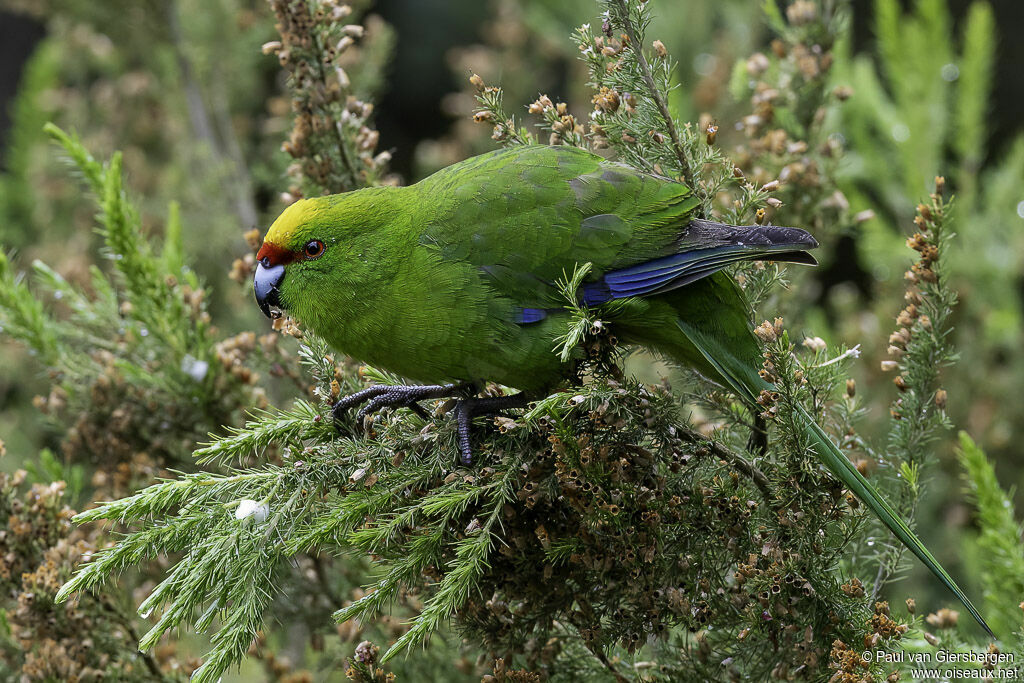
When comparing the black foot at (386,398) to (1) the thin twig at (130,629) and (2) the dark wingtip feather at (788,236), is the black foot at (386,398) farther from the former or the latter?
(2) the dark wingtip feather at (788,236)

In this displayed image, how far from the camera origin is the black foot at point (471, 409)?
1.97 m

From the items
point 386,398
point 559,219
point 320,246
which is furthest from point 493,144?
point 386,398

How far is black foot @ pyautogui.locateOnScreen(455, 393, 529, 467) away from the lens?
6.47 feet

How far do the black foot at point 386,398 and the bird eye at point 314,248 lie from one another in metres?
0.43

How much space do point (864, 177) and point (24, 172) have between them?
4.41 metres

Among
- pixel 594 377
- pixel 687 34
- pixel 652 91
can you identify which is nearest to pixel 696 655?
pixel 594 377

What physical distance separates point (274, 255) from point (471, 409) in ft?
2.50

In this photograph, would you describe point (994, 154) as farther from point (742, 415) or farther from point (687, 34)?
point (742, 415)

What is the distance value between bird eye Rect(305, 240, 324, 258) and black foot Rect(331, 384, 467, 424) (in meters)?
0.43

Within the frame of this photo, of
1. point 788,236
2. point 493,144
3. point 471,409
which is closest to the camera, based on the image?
point 788,236

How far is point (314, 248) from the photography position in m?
2.41

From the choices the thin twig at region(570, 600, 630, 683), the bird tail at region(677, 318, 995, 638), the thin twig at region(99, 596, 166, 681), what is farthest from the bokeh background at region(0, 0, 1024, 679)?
the thin twig at region(570, 600, 630, 683)

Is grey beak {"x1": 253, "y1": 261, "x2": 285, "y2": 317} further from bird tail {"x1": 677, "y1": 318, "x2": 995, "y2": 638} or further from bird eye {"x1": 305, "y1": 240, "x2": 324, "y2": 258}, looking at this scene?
bird tail {"x1": 677, "y1": 318, "x2": 995, "y2": 638}

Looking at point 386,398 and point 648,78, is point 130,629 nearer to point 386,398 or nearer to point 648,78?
point 386,398
